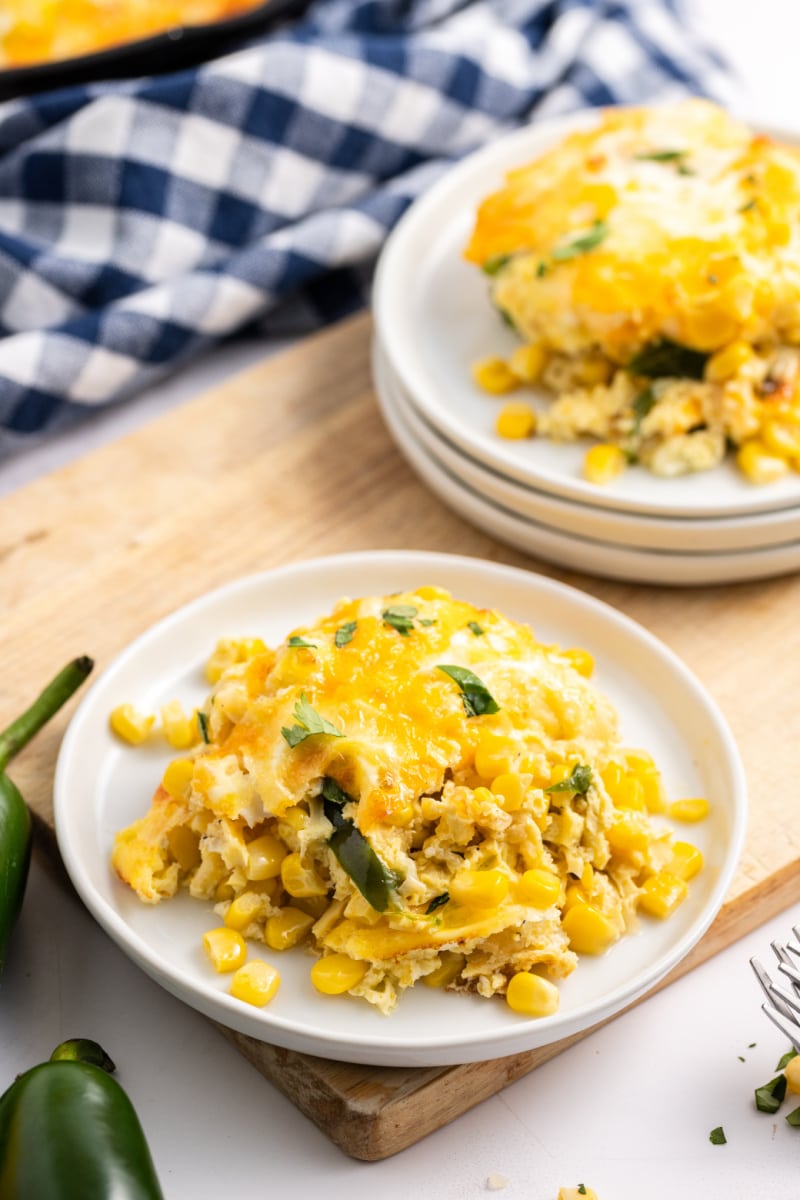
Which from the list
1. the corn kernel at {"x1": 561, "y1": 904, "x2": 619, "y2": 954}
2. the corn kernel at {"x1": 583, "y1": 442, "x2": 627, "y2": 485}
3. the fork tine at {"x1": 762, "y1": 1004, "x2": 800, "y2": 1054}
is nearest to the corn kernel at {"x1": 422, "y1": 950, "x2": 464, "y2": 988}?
the corn kernel at {"x1": 561, "y1": 904, "x2": 619, "y2": 954}

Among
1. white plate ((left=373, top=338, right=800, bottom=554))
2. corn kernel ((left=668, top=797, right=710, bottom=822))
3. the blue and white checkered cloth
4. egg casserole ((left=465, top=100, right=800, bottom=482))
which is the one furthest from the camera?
the blue and white checkered cloth

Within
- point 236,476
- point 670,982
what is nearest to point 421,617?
point 670,982

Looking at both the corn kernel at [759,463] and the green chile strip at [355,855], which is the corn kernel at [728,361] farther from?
the green chile strip at [355,855]

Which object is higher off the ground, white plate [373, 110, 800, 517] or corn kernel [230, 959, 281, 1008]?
white plate [373, 110, 800, 517]

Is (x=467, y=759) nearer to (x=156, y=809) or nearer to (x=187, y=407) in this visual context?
(x=156, y=809)

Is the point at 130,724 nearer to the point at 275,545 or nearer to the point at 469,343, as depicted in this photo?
the point at 275,545

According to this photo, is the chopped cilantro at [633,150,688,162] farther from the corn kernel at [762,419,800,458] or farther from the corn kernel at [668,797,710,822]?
the corn kernel at [668,797,710,822]

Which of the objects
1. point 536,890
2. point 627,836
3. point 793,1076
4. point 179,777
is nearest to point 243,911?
point 179,777
